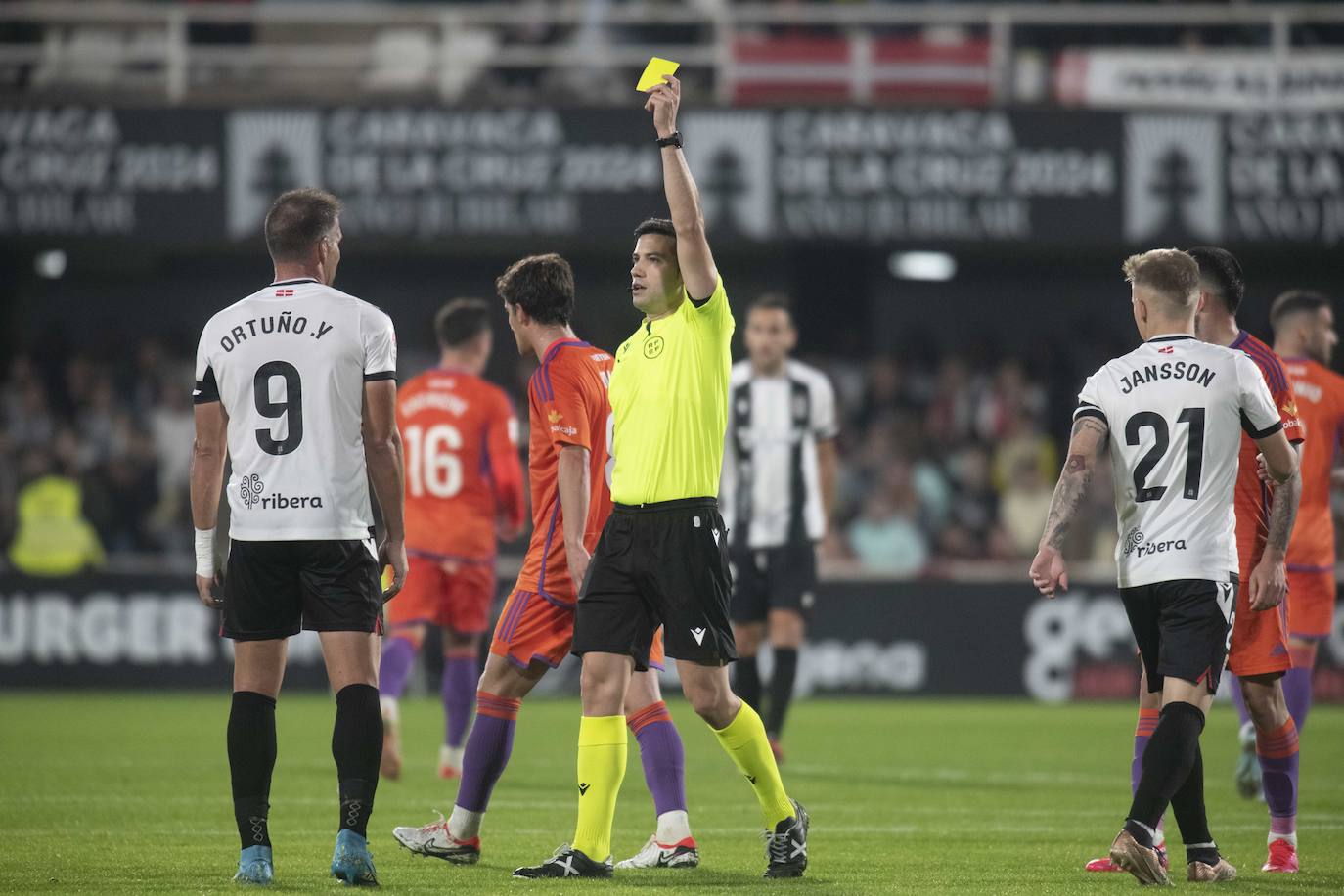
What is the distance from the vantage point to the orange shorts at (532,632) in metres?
6.66

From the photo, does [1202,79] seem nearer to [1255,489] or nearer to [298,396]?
[1255,489]

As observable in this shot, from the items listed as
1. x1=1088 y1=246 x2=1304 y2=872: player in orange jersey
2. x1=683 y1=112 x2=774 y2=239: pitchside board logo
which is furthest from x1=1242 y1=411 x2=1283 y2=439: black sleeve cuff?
x1=683 y1=112 x2=774 y2=239: pitchside board logo

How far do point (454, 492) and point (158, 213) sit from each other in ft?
29.9

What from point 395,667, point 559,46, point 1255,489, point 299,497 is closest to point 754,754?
point 299,497

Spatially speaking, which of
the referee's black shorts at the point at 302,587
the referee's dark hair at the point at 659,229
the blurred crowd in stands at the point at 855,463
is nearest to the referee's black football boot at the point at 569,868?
the referee's black shorts at the point at 302,587

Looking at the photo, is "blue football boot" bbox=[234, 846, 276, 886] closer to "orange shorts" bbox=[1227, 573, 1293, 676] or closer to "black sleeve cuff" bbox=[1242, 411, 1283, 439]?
"orange shorts" bbox=[1227, 573, 1293, 676]

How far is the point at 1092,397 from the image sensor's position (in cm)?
630

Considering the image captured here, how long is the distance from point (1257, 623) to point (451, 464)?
489cm

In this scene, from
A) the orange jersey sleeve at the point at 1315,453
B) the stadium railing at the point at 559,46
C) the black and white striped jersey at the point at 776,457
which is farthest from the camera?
the stadium railing at the point at 559,46

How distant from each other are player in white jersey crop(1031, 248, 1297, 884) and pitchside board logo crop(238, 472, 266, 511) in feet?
8.44

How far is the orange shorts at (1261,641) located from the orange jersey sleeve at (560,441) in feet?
7.73

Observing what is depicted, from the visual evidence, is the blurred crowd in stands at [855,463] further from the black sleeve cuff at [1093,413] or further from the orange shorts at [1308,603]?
the black sleeve cuff at [1093,413]

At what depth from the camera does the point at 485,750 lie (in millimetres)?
6625

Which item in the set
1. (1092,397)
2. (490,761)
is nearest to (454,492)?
(490,761)
